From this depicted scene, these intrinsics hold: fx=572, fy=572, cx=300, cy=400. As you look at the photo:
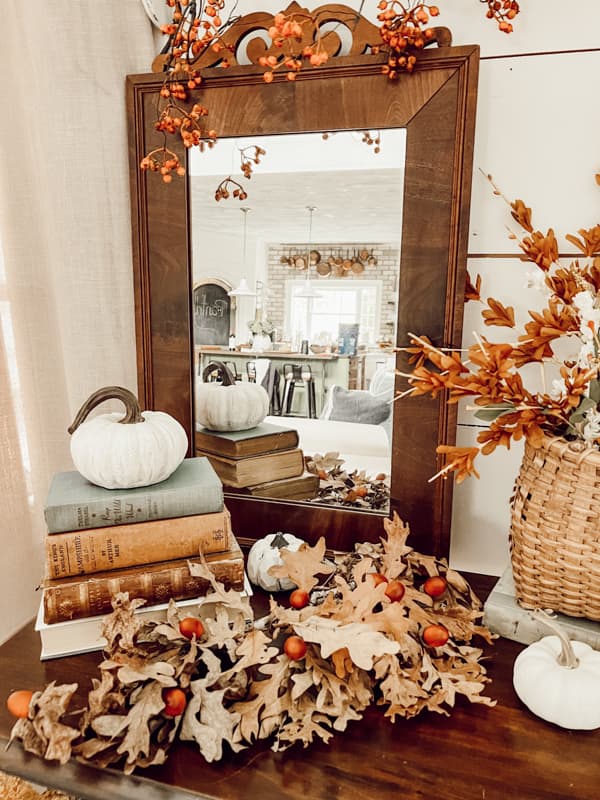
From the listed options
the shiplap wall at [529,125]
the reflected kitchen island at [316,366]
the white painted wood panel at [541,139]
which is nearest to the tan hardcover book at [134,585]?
the reflected kitchen island at [316,366]

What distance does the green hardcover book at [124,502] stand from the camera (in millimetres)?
773

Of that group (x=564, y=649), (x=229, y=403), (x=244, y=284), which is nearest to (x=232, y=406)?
(x=229, y=403)

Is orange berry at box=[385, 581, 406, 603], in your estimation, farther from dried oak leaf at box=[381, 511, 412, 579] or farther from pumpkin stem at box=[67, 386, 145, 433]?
Answer: pumpkin stem at box=[67, 386, 145, 433]

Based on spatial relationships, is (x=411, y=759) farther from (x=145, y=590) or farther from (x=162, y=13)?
(x=162, y=13)

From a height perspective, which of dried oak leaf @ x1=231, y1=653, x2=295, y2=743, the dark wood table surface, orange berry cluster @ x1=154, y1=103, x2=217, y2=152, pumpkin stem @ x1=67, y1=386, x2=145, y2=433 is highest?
orange berry cluster @ x1=154, y1=103, x2=217, y2=152

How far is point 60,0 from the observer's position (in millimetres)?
949

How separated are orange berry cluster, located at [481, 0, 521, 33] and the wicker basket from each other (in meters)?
0.61

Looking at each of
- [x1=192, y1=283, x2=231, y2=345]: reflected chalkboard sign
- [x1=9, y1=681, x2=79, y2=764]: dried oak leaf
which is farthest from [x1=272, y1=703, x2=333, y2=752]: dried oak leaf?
[x1=192, y1=283, x2=231, y2=345]: reflected chalkboard sign

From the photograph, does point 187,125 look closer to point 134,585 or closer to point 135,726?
point 134,585

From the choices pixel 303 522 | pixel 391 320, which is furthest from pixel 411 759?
pixel 391 320

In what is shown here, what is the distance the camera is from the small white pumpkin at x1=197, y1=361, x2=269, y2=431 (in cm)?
106

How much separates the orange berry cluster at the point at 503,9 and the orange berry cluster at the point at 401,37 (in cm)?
9

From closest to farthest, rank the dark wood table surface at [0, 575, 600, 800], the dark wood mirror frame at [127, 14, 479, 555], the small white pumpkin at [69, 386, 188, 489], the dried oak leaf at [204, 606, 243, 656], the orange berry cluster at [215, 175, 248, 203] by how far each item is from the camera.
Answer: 1. the dark wood table surface at [0, 575, 600, 800]
2. the dried oak leaf at [204, 606, 243, 656]
3. the small white pumpkin at [69, 386, 188, 489]
4. the dark wood mirror frame at [127, 14, 479, 555]
5. the orange berry cluster at [215, 175, 248, 203]

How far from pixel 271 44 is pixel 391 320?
1.72ft
